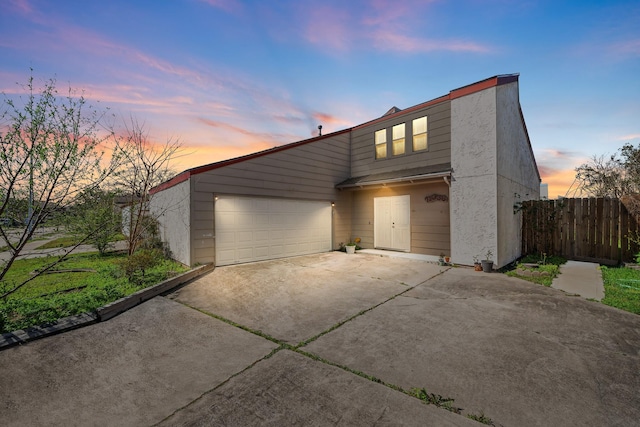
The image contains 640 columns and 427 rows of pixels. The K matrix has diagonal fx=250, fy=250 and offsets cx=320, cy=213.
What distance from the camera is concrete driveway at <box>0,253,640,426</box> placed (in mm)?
2062

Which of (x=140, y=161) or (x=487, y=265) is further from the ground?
(x=140, y=161)

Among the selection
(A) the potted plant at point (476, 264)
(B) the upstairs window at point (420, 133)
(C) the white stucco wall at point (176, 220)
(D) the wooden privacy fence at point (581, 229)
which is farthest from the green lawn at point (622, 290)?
(C) the white stucco wall at point (176, 220)

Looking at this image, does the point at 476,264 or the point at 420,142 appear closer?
the point at 476,264

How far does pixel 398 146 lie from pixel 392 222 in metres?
3.03

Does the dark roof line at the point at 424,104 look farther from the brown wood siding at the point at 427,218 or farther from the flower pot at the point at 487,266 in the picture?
the flower pot at the point at 487,266

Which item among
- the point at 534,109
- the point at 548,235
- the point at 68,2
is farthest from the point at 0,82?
the point at 534,109

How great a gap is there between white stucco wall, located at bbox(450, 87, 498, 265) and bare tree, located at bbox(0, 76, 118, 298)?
29.0ft

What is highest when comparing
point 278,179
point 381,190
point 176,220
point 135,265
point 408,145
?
point 408,145

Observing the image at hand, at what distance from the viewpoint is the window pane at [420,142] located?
9061 mm

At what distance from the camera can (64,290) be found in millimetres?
5379

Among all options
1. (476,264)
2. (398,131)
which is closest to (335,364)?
(476,264)

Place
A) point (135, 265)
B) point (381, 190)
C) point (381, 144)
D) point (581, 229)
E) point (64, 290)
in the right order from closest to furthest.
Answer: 1. point (64, 290)
2. point (135, 265)
3. point (581, 229)
4. point (381, 190)
5. point (381, 144)

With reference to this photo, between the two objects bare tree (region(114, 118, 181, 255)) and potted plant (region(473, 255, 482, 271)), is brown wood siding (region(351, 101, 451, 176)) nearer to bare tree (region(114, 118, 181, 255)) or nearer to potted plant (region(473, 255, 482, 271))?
potted plant (region(473, 255, 482, 271))

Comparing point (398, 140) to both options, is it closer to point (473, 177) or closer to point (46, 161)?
point (473, 177)
